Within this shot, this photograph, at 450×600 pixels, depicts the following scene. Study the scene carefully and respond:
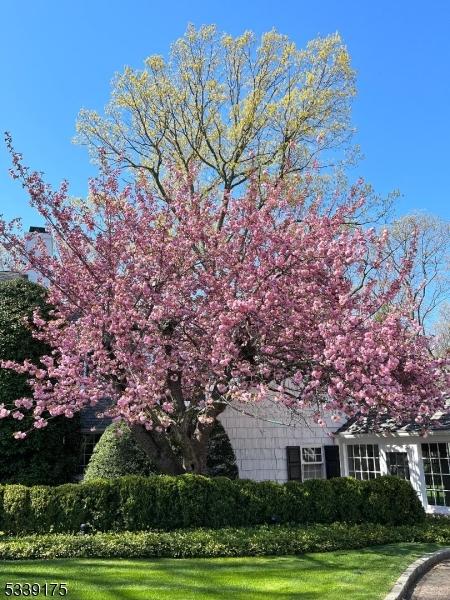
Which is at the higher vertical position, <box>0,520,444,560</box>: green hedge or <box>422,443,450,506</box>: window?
<box>422,443,450,506</box>: window

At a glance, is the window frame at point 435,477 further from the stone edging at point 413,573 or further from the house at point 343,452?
the stone edging at point 413,573

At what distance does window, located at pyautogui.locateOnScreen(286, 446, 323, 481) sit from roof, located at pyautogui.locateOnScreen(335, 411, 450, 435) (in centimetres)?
112

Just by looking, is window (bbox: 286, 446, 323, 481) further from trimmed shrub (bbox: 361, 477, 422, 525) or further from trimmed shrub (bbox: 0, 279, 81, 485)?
trimmed shrub (bbox: 0, 279, 81, 485)

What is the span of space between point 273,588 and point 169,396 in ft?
16.4

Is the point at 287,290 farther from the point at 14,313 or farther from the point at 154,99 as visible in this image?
the point at 154,99

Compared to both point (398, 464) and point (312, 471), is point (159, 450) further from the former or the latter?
point (398, 464)

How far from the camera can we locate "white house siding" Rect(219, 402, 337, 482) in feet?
48.7

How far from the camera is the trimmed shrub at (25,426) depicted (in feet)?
43.1

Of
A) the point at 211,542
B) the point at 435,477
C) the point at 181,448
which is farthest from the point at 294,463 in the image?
the point at 211,542

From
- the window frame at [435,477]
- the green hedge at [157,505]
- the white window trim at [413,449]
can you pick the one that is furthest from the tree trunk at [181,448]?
the window frame at [435,477]

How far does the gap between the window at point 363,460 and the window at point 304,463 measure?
0.99 metres

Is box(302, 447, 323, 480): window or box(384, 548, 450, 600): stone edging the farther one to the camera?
box(302, 447, 323, 480): window

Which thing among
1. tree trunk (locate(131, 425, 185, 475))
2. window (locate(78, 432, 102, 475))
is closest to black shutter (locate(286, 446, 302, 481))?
tree trunk (locate(131, 425, 185, 475))

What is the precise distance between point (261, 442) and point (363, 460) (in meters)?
2.75
